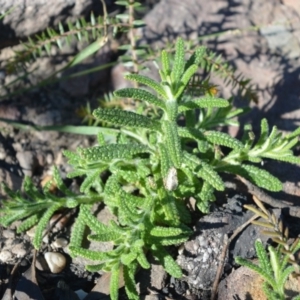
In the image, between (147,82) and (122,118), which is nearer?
(122,118)

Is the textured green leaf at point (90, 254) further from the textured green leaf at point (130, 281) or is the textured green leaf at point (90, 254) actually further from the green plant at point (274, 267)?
the green plant at point (274, 267)

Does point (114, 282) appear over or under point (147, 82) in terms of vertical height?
under

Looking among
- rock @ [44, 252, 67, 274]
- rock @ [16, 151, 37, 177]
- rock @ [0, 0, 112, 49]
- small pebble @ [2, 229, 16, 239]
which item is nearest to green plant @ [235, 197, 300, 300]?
rock @ [44, 252, 67, 274]

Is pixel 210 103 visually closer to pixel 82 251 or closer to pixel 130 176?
pixel 130 176

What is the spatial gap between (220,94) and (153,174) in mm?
1102

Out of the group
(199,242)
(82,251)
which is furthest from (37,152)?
(199,242)

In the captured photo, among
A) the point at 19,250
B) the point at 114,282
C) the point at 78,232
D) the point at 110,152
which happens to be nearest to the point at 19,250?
the point at 19,250

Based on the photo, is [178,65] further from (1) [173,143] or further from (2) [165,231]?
(2) [165,231]

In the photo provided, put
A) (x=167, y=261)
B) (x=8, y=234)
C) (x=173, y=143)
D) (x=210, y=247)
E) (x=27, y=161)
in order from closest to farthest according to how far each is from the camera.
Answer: (x=173, y=143) < (x=167, y=261) < (x=210, y=247) < (x=8, y=234) < (x=27, y=161)

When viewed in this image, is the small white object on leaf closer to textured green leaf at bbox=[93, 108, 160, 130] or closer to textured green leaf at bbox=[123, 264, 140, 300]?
textured green leaf at bbox=[93, 108, 160, 130]

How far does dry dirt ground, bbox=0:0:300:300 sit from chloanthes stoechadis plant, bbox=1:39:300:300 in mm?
157

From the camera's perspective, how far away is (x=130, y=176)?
9.94 ft

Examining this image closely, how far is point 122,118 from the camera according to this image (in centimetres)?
265

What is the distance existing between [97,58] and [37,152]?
90 cm
